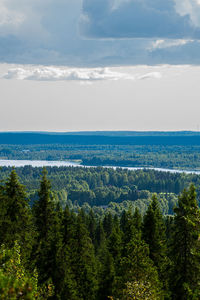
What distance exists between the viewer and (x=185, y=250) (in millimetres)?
35406

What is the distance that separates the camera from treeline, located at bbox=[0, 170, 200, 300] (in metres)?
34.4

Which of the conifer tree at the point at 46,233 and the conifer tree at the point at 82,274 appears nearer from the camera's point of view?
the conifer tree at the point at 46,233

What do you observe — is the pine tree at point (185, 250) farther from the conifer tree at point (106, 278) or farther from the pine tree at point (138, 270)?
the conifer tree at point (106, 278)

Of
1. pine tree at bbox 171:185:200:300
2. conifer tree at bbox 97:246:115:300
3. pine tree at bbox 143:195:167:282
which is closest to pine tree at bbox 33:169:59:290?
conifer tree at bbox 97:246:115:300

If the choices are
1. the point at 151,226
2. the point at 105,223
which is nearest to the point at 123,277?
the point at 151,226

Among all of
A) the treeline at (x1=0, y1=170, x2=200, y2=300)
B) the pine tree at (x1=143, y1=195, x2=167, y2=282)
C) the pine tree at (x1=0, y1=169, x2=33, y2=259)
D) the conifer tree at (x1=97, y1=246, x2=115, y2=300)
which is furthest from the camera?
the conifer tree at (x1=97, y1=246, x2=115, y2=300)

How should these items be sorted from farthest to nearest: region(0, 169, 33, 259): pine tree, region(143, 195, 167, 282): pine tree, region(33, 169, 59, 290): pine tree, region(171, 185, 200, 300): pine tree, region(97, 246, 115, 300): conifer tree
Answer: region(97, 246, 115, 300): conifer tree, region(143, 195, 167, 282): pine tree, region(33, 169, 59, 290): pine tree, region(0, 169, 33, 259): pine tree, region(171, 185, 200, 300): pine tree

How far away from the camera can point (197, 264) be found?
115 feet

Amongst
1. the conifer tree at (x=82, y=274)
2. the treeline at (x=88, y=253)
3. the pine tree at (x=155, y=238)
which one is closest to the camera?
the treeline at (x=88, y=253)

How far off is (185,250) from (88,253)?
14420 millimetres

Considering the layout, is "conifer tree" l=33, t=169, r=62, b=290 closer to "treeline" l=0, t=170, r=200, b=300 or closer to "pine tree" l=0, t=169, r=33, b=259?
"treeline" l=0, t=170, r=200, b=300

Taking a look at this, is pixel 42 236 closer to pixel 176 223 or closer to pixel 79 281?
pixel 79 281

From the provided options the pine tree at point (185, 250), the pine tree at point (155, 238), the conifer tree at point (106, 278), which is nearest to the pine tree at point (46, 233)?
the conifer tree at point (106, 278)

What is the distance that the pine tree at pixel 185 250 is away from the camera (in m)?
35.1
